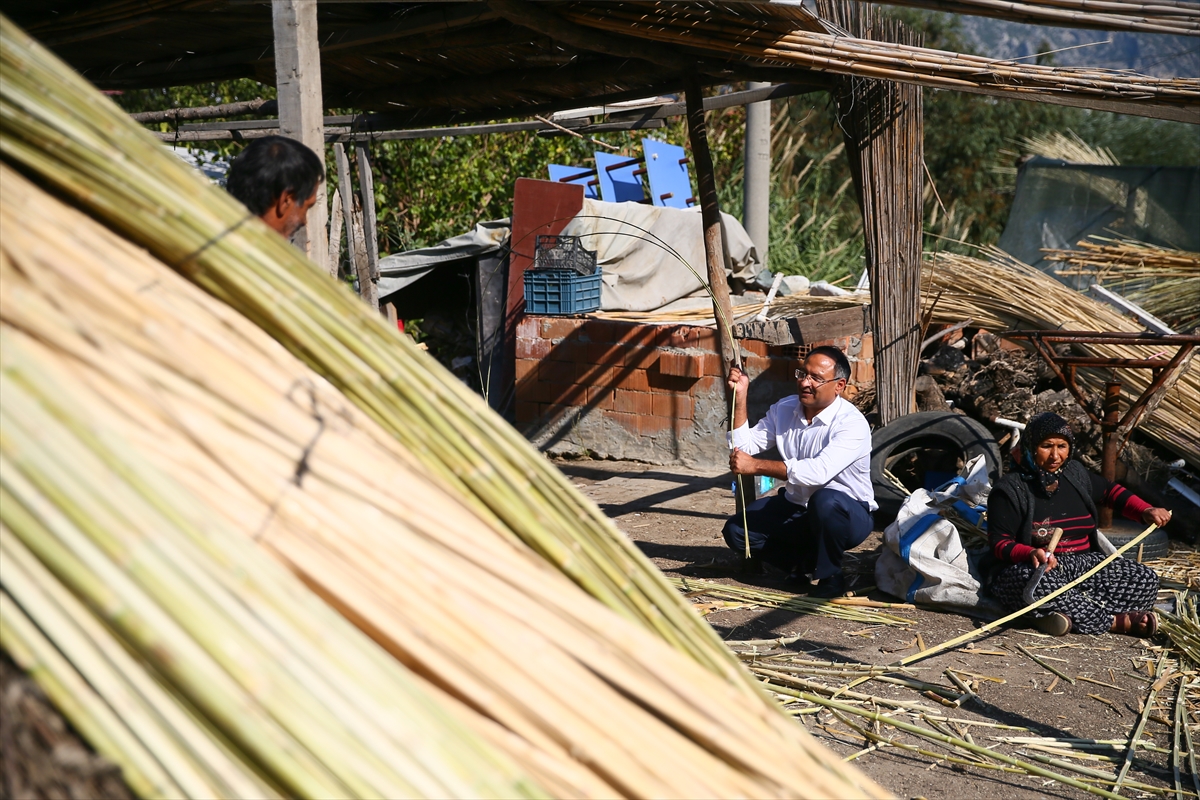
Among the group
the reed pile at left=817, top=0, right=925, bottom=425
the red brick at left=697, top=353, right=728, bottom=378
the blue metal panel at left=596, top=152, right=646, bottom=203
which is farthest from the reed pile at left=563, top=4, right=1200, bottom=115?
the blue metal panel at left=596, top=152, right=646, bottom=203

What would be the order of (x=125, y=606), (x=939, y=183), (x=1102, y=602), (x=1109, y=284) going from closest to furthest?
1. (x=125, y=606)
2. (x=1102, y=602)
3. (x=1109, y=284)
4. (x=939, y=183)

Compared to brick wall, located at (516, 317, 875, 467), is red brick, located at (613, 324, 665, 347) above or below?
above

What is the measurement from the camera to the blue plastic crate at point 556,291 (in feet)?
24.7

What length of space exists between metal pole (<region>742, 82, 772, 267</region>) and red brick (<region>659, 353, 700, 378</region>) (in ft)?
8.89

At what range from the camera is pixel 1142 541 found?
4.87 metres

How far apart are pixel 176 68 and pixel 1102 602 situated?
530cm

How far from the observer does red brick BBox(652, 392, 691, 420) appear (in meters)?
7.06

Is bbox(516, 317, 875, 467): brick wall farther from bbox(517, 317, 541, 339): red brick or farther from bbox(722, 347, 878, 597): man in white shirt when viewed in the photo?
bbox(722, 347, 878, 597): man in white shirt

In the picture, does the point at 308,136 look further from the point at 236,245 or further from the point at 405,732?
the point at 405,732

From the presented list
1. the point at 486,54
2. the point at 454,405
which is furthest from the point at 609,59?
the point at 454,405

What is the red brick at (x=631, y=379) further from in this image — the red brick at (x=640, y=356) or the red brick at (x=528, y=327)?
the red brick at (x=528, y=327)

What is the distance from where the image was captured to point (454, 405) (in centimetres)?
141

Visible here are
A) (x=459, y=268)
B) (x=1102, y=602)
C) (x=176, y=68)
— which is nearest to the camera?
(x=1102, y=602)

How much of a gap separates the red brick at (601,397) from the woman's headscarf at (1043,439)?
12.1 feet
